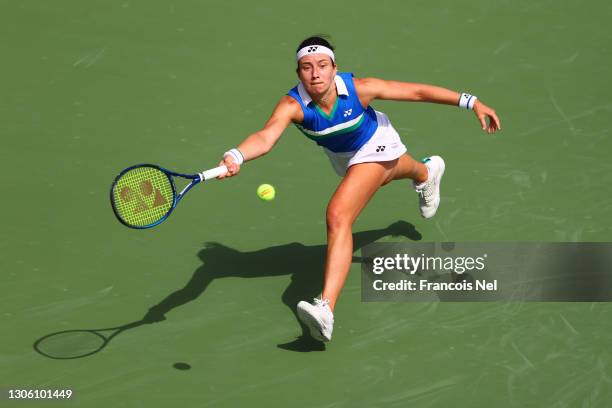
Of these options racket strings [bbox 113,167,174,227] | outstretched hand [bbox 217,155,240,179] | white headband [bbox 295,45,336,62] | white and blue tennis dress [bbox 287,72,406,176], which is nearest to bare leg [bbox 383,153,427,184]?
white and blue tennis dress [bbox 287,72,406,176]

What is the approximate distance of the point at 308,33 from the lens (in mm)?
12375

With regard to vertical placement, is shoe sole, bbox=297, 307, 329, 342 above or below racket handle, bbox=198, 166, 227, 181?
below

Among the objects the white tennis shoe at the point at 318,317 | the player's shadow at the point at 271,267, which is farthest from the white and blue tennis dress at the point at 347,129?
the white tennis shoe at the point at 318,317

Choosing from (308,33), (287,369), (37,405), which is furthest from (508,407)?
(308,33)

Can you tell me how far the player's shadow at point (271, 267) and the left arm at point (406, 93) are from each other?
145cm

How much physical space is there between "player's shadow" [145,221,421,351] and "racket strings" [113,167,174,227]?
3.16 ft

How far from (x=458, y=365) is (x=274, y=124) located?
2.11m

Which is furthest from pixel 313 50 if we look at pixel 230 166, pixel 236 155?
pixel 230 166

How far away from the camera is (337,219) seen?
8.70m

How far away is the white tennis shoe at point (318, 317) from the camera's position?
813 centimetres

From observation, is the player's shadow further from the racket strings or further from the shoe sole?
the racket strings

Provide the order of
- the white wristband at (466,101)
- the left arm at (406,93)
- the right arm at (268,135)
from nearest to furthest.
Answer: the right arm at (268,135) < the left arm at (406,93) < the white wristband at (466,101)

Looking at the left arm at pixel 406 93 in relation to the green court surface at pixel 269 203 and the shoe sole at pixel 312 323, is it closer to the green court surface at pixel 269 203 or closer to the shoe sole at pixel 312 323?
the green court surface at pixel 269 203

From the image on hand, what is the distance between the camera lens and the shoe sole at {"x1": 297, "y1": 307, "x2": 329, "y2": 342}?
816 centimetres
